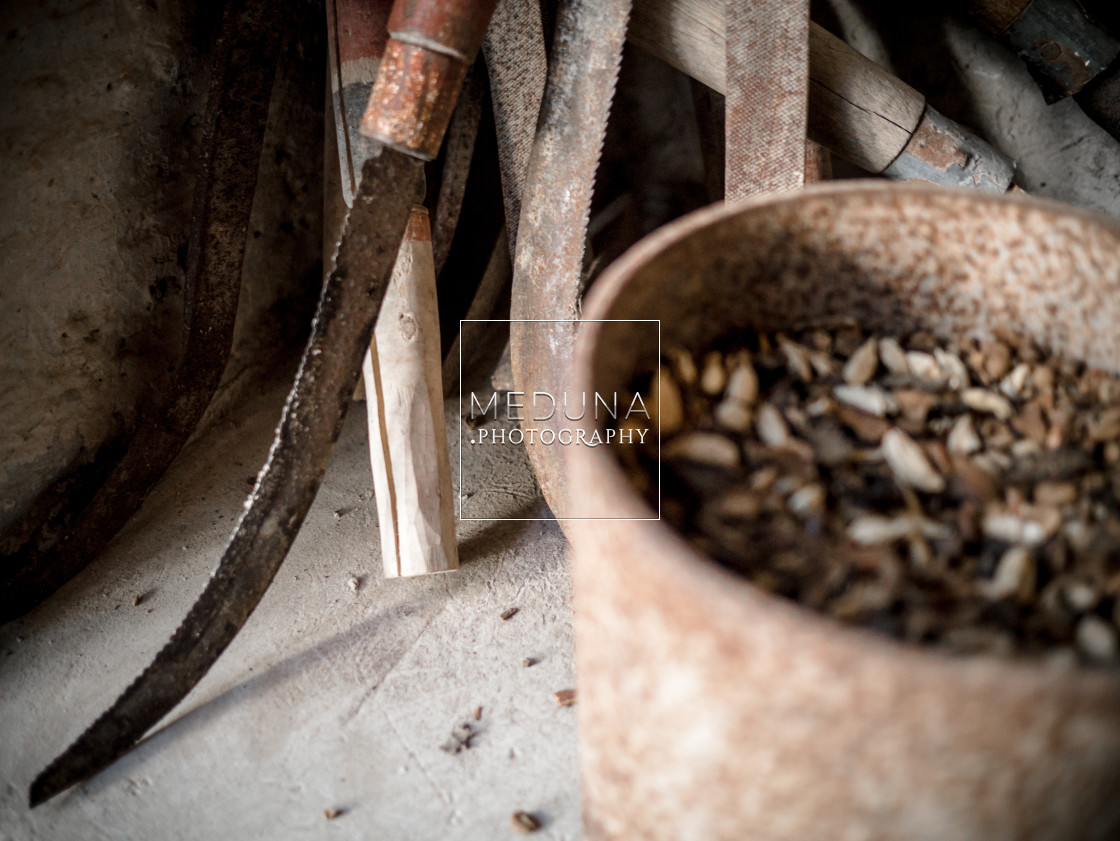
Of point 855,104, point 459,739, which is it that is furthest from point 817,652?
point 855,104

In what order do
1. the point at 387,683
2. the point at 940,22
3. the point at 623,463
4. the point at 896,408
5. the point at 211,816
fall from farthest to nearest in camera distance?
the point at 940,22 < the point at 387,683 < the point at 211,816 < the point at 896,408 < the point at 623,463

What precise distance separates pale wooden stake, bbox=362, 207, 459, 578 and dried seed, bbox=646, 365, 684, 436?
→ 0.65 meters

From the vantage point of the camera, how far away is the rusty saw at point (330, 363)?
0.99 metres

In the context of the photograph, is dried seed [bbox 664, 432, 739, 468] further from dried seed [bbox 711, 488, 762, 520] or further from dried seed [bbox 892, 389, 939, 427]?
dried seed [bbox 892, 389, 939, 427]

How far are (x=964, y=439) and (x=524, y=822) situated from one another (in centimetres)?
70

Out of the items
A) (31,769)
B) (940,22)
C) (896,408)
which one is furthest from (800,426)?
(940,22)

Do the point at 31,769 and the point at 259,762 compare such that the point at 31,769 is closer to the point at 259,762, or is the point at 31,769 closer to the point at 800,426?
the point at 259,762

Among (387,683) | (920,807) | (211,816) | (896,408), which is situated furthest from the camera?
(387,683)

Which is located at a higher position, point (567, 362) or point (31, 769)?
point (567, 362)

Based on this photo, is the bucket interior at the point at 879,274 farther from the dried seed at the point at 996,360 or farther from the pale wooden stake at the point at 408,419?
the pale wooden stake at the point at 408,419

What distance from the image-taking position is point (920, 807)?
442mm

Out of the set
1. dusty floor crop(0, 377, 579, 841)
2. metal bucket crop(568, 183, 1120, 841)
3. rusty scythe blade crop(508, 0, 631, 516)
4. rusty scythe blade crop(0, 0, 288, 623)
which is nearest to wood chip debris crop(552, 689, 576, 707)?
dusty floor crop(0, 377, 579, 841)

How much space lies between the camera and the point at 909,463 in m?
0.66

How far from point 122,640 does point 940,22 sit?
2.00m
